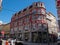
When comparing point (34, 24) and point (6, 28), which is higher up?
point (6, 28)

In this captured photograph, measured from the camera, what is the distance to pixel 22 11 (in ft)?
174

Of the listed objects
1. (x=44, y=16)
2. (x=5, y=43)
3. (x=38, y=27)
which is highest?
(x=44, y=16)

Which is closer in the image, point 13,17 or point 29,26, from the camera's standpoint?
point 29,26

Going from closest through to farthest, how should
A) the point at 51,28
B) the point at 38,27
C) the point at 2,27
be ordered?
the point at 38,27 → the point at 51,28 → the point at 2,27

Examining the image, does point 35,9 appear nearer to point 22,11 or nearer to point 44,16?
point 44,16

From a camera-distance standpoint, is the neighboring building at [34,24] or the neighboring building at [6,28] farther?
the neighboring building at [6,28]

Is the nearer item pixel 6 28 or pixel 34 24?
pixel 34 24

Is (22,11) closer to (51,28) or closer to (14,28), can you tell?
(14,28)

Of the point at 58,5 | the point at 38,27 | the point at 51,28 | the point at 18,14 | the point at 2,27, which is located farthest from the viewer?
the point at 2,27

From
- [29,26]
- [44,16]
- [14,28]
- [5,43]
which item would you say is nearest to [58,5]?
[44,16]

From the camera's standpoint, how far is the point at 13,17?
191 feet

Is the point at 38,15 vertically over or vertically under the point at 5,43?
over

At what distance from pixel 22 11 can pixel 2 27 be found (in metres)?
16.9

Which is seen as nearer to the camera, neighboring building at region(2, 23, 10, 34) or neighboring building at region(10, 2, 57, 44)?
neighboring building at region(10, 2, 57, 44)
